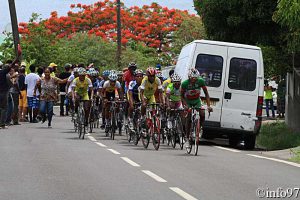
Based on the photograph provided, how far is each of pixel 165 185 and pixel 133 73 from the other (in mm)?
10928

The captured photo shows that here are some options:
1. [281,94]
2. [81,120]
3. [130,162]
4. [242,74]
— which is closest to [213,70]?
[242,74]

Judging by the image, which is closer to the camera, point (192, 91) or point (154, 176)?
point (154, 176)

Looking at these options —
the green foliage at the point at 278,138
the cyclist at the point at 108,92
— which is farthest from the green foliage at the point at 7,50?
the cyclist at the point at 108,92

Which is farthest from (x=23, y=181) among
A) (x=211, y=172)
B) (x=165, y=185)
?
(x=211, y=172)

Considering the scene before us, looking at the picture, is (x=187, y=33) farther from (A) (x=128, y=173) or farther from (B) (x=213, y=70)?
(A) (x=128, y=173)

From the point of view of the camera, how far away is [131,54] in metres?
55.5

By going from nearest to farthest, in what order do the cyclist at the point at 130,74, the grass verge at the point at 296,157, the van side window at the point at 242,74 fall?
the grass verge at the point at 296,157 → the van side window at the point at 242,74 → the cyclist at the point at 130,74

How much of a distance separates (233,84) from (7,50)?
101 feet

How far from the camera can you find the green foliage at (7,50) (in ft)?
165

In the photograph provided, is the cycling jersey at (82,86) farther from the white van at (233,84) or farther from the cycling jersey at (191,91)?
the cycling jersey at (191,91)

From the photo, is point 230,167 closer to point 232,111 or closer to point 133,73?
point 232,111

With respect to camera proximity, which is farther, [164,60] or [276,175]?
[164,60]

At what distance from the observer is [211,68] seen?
854 inches

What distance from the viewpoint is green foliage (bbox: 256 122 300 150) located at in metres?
23.4
